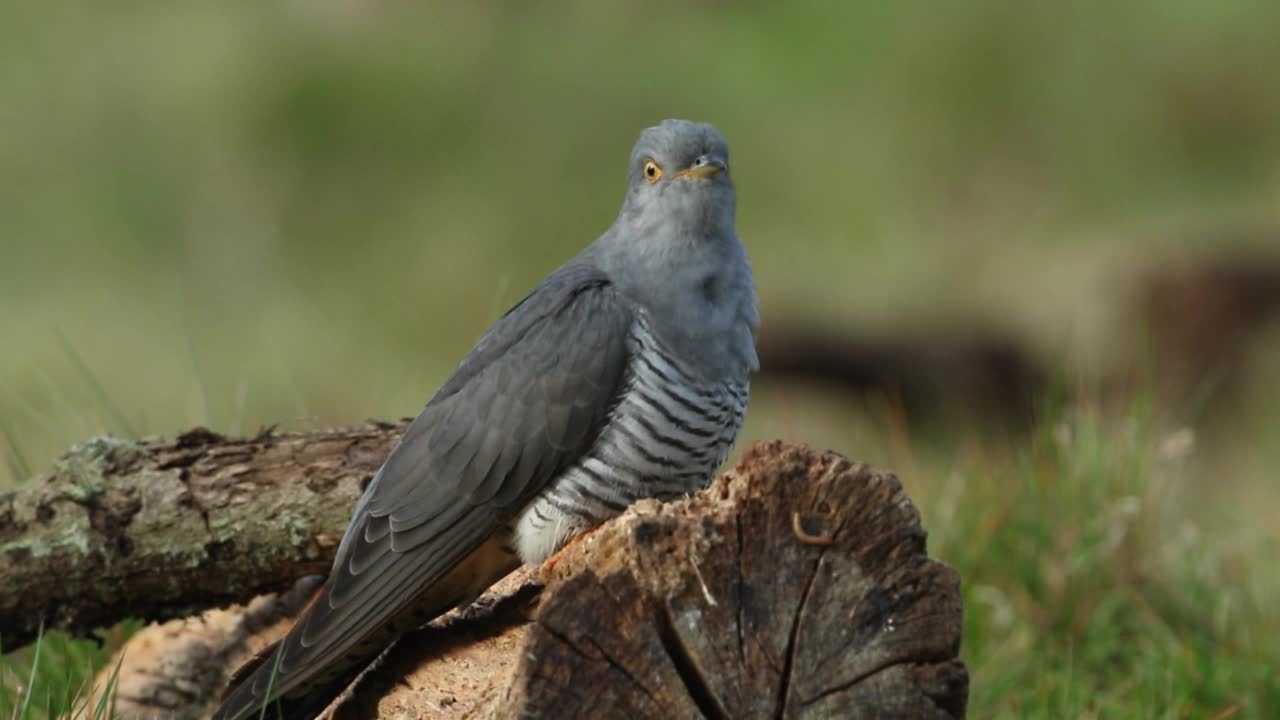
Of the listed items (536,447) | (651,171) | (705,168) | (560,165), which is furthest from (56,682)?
(560,165)

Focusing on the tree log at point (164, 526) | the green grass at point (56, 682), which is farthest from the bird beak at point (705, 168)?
the green grass at point (56, 682)

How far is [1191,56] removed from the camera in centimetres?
1305

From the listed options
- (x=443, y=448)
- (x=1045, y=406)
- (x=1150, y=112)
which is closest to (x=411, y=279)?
(x=1150, y=112)

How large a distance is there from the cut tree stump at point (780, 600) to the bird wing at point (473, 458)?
623 mm

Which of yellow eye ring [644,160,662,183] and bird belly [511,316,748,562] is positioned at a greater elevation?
yellow eye ring [644,160,662,183]

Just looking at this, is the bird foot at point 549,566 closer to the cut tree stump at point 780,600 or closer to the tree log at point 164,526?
the cut tree stump at point 780,600

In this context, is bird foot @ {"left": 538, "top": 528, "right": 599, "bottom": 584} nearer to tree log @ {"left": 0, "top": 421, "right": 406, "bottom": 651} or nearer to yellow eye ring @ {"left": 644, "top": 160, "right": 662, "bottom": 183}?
tree log @ {"left": 0, "top": 421, "right": 406, "bottom": 651}

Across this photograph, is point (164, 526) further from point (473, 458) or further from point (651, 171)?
point (651, 171)

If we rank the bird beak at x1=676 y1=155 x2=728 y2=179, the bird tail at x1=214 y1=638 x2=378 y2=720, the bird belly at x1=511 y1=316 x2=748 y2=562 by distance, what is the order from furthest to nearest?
1. the bird beak at x1=676 y1=155 x2=728 y2=179
2. the bird belly at x1=511 y1=316 x2=748 y2=562
3. the bird tail at x1=214 y1=638 x2=378 y2=720

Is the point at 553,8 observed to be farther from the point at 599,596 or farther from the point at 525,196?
the point at 599,596

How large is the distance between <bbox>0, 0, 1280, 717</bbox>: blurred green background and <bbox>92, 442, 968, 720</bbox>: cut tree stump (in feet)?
23.3

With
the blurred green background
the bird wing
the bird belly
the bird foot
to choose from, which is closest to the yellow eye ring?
the bird wing

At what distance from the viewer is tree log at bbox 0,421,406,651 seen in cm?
370

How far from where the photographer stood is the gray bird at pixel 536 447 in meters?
3.32
